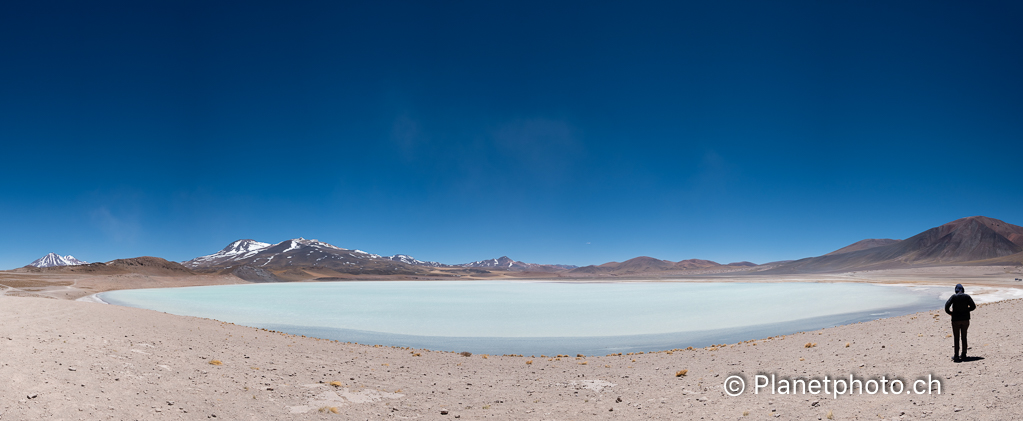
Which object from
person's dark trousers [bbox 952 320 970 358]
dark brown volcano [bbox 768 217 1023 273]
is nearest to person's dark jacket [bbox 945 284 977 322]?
person's dark trousers [bbox 952 320 970 358]

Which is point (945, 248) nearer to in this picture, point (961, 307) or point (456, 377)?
point (961, 307)

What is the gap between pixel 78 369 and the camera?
6953mm

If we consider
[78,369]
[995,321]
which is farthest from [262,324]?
[995,321]

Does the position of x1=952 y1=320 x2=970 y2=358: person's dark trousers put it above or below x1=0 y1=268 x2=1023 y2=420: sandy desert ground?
above

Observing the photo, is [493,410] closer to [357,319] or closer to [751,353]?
[751,353]

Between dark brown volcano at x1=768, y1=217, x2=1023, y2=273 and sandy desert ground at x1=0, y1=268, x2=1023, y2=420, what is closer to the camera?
sandy desert ground at x1=0, y1=268, x2=1023, y2=420

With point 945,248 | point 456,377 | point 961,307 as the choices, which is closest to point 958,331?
point 961,307

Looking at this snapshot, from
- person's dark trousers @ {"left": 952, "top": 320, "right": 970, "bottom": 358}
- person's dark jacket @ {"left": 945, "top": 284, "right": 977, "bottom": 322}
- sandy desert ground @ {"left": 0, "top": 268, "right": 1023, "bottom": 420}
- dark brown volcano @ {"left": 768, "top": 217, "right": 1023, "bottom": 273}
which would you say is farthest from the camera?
dark brown volcano @ {"left": 768, "top": 217, "right": 1023, "bottom": 273}

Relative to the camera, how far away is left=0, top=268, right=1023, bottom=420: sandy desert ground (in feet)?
19.0

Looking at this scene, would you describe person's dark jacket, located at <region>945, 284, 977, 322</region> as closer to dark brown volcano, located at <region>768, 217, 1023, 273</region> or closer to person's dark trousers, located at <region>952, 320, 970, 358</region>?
person's dark trousers, located at <region>952, 320, 970, 358</region>

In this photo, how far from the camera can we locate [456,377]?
9.23 metres

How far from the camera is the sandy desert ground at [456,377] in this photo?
580 cm

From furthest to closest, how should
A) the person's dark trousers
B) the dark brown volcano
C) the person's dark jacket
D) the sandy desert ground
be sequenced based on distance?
the dark brown volcano < the person's dark jacket < the person's dark trousers < the sandy desert ground

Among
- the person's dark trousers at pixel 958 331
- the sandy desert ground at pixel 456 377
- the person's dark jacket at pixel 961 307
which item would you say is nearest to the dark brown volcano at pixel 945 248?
the sandy desert ground at pixel 456 377
